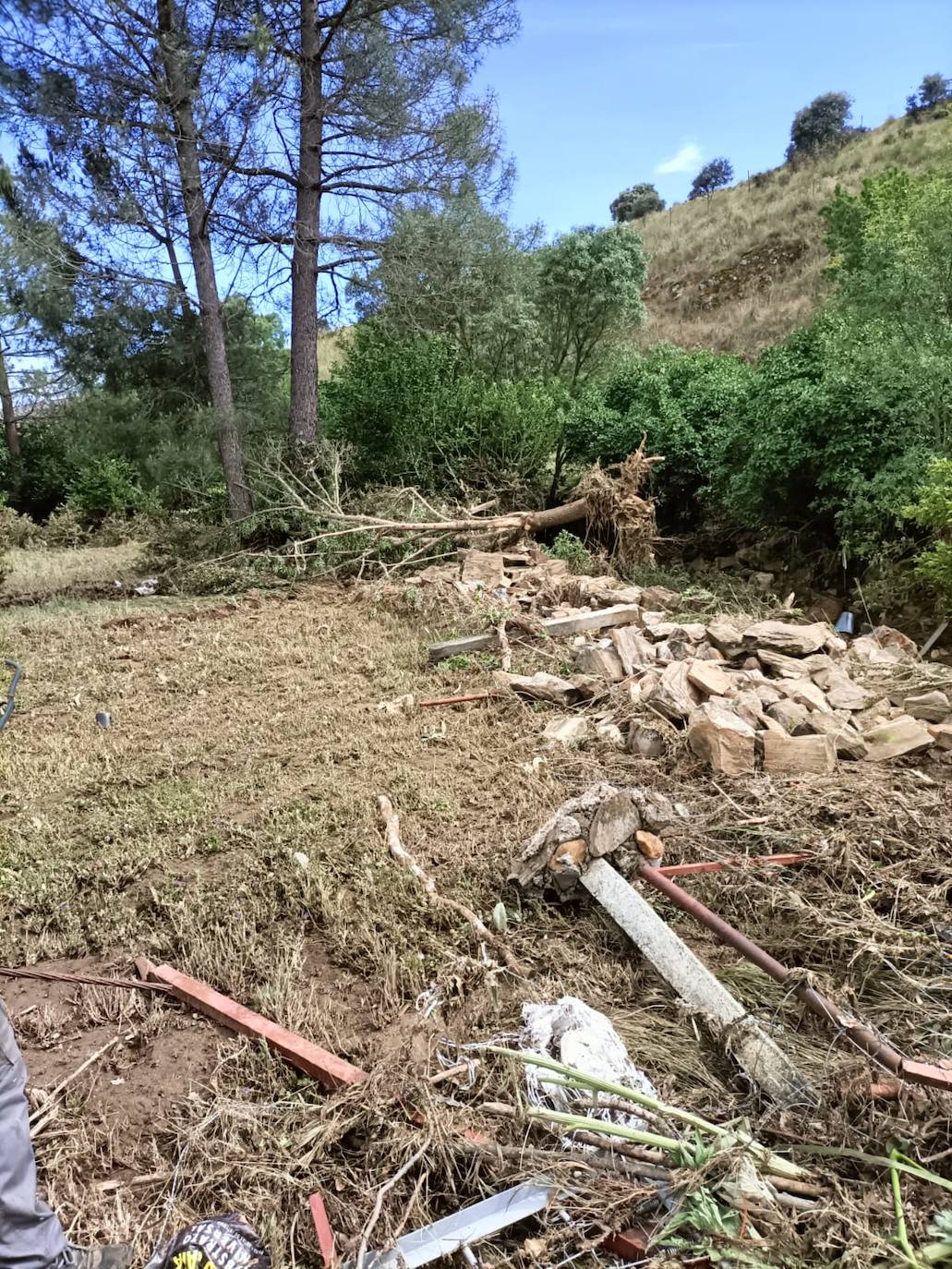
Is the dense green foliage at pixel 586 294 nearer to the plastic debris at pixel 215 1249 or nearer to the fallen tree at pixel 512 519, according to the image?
the fallen tree at pixel 512 519

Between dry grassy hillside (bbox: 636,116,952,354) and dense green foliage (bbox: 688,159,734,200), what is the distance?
A: 7.89 m

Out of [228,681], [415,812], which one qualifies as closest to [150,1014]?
[415,812]

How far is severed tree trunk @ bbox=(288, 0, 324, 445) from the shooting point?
1041cm

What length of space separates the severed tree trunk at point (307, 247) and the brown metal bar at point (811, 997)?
356 inches

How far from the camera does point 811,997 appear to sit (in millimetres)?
2066

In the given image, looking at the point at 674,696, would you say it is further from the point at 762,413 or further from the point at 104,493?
the point at 104,493

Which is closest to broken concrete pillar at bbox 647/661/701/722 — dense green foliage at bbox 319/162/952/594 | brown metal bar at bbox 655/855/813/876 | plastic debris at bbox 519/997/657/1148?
brown metal bar at bbox 655/855/813/876

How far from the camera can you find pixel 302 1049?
2.05 m

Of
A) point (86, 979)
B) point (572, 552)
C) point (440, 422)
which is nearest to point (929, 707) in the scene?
point (86, 979)

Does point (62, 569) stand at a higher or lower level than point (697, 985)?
higher

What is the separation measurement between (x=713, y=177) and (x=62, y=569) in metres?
41.9

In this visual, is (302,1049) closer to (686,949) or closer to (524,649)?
(686,949)

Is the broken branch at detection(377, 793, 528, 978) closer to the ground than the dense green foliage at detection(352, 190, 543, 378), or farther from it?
closer to the ground

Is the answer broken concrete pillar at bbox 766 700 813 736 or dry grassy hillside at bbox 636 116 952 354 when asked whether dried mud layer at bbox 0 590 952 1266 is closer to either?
broken concrete pillar at bbox 766 700 813 736
